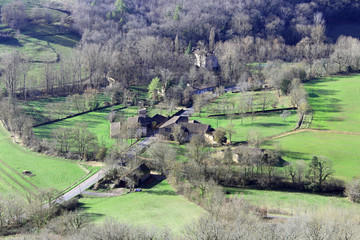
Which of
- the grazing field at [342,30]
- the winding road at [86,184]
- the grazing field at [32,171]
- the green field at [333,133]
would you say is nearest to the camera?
the winding road at [86,184]

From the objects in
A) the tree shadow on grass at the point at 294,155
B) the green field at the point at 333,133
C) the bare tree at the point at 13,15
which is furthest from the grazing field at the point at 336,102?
the bare tree at the point at 13,15

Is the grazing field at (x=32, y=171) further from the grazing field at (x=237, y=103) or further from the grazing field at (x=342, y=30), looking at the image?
the grazing field at (x=342, y=30)

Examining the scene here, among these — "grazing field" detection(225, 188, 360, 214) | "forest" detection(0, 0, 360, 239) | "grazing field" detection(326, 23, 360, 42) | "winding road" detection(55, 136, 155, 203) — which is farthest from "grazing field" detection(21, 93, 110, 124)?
"grazing field" detection(326, 23, 360, 42)

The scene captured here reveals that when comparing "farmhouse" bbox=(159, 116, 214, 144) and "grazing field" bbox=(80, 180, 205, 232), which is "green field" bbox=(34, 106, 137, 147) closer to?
"farmhouse" bbox=(159, 116, 214, 144)

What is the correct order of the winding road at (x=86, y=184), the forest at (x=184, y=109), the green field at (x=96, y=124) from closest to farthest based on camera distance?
1. the forest at (x=184, y=109)
2. the winding road at (x=86, y=184)
3. the green field at (x=96, y=124)

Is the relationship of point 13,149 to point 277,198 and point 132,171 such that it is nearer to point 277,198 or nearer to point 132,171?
point 132,171

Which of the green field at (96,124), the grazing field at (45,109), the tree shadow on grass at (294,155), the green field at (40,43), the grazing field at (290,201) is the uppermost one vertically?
the green field at (40,43)
